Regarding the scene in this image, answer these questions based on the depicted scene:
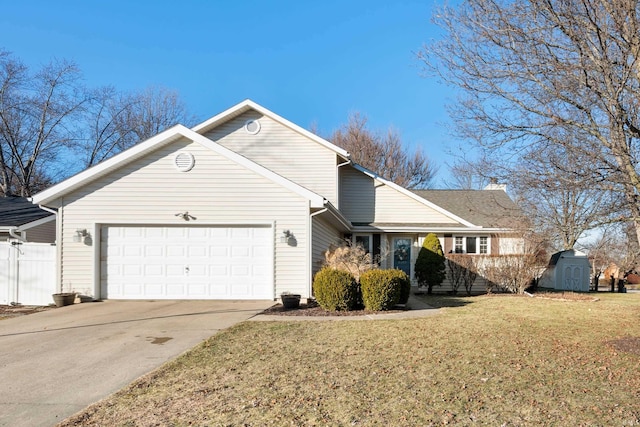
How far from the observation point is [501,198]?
22.0 m

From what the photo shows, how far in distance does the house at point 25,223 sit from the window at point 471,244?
48.4 feet

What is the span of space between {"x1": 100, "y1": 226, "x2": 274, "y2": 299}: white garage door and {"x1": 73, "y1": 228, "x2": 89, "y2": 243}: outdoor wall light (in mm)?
453

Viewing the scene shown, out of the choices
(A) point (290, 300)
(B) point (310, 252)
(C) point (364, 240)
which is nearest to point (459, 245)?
(C) point (364, 240)

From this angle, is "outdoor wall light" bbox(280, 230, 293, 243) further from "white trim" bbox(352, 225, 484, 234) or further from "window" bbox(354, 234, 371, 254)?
"window" bbox(354, 234, 371, 254)

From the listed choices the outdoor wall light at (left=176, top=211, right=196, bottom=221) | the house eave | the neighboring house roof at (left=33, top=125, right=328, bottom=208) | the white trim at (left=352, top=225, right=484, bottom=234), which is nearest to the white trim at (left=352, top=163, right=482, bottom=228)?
the house eave

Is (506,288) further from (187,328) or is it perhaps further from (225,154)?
(187,328)

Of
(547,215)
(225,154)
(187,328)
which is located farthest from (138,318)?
(547,215)

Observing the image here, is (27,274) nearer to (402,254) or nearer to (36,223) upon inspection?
(36,223)

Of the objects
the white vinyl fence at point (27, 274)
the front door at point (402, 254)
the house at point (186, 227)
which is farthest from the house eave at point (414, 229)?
the white vinyl fence at point (27, 274)

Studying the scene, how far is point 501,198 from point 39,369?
2046 cm

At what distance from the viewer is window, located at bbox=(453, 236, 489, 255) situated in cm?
1895

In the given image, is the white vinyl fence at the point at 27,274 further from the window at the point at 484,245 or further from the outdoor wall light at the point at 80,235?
the window at the point at 484,245

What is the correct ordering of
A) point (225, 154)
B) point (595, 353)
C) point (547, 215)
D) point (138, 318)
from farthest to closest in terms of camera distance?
point (225, 154)
point (138, 318)
point (547, 215)
point (595, 353)

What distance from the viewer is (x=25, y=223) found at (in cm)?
1480
